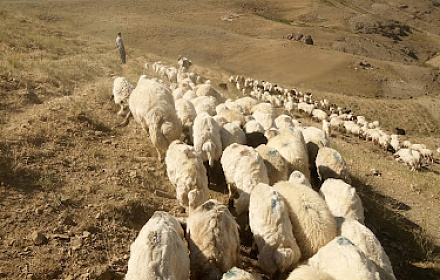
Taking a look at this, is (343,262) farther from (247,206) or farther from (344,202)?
(247,206)

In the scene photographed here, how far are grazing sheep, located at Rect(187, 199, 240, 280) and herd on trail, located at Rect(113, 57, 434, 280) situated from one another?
0.04 ft

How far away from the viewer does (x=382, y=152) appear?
1326cm

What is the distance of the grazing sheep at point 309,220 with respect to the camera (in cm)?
449

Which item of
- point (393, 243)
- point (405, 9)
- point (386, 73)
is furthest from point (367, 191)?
point (405, 9)

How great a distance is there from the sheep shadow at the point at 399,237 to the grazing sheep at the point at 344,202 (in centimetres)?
103

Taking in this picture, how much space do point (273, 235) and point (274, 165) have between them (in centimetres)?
199

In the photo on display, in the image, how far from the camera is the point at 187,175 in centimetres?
538

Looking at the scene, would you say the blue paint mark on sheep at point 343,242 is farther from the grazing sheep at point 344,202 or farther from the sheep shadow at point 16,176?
the sheep shadow at point 16,176

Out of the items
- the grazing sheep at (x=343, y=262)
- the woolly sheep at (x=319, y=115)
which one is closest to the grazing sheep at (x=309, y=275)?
the grazing sheep at (x=343, y=262)

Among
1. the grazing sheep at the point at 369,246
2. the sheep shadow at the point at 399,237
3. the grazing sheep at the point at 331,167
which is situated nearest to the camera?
the grazing sheep at the point at 369,246

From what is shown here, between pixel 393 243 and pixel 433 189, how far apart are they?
3.85 m

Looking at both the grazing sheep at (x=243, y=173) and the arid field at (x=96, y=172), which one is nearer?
the arid field at (x=96, y=172)

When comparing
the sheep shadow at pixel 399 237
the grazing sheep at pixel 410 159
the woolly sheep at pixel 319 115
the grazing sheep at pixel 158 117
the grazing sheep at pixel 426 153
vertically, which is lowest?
the grazing sheep at pixel 426 153

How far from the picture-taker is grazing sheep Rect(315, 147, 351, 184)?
22.5 feet
